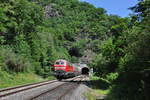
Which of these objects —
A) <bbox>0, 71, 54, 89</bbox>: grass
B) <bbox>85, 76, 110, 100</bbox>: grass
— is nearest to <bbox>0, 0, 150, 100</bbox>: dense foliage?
<bbox>0, 71, 54, 89</bbox>: grass

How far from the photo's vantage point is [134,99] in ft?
45.2

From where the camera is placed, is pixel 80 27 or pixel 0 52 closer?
pixel 0 52

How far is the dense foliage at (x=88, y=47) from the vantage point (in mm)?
13953

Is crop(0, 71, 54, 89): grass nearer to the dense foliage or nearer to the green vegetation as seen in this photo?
the green vegetation

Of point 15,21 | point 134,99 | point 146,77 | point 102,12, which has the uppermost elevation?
point 102,12

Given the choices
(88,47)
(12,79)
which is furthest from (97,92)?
(88,47)

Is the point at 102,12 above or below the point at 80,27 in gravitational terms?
above

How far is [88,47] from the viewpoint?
405 feet

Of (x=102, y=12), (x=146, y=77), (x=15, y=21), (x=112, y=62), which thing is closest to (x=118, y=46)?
(x=112, y=62)

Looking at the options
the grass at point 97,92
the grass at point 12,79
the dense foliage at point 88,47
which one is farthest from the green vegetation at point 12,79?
the grass at point 97,92

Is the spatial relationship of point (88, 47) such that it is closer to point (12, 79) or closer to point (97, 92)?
point (12, 79)

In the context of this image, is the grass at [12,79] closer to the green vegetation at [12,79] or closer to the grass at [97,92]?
the green vegetation at [12,79]

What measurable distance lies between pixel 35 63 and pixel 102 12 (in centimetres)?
12002

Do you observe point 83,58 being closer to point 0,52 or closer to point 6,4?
point 6,4
